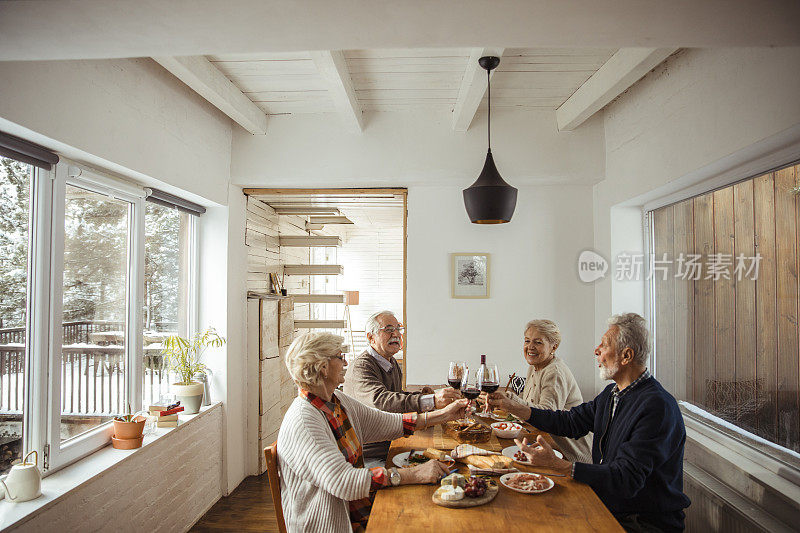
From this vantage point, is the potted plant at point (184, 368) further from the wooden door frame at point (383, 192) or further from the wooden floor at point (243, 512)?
the wooden door frame at point (383, 192)

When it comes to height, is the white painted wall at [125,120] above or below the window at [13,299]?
→ above

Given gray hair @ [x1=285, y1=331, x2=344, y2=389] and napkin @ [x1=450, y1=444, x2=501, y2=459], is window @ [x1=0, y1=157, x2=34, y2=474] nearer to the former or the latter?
gray hair @ [x1=285, y1=331, x2=344, y2=389]

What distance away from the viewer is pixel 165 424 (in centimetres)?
318

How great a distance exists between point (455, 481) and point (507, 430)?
689mm

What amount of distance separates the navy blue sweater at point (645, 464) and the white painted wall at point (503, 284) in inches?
72.7

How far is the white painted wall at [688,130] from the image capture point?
2119mm

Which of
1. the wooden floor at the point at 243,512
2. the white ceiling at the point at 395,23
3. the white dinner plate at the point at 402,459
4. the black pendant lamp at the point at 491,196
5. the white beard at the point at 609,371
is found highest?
the white ceiling at the point at 395,23

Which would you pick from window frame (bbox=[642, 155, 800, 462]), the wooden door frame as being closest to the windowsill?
the wooden door frame

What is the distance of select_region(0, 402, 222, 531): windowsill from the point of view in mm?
2020

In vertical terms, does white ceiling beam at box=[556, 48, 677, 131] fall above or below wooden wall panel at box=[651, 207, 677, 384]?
above

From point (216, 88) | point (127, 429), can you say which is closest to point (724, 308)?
point (216, 88)

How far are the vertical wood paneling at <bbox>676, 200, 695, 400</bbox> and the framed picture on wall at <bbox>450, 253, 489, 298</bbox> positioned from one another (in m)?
1.32

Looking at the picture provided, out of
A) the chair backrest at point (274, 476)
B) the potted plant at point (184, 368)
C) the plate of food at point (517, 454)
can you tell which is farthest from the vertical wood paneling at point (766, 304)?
the potted plant at point (184, 368)

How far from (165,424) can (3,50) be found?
2.25m
